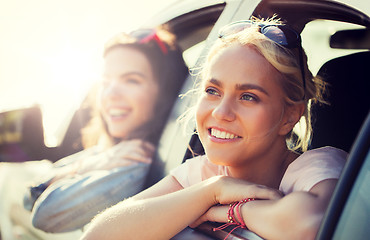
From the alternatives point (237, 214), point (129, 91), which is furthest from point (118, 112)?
point (237, 214)

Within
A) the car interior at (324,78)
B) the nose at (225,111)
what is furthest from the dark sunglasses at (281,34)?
the nose at (225,111)

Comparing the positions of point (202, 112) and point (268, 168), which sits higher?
point (202, 112)

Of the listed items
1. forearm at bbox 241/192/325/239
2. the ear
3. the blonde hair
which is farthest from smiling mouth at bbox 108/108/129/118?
forearm at bbox 241/192/325/239

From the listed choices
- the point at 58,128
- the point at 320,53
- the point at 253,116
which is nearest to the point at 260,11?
the point at 320,53

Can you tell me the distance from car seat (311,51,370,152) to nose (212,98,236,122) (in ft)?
2.33

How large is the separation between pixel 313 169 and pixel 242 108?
336mm

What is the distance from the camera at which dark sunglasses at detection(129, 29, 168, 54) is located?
2801mm

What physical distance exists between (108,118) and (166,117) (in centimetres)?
53

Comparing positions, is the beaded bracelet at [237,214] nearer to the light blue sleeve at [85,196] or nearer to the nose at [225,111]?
the nose at [225,111]

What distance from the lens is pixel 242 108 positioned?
1533 millimetres

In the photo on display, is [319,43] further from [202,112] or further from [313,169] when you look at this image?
[313,169]

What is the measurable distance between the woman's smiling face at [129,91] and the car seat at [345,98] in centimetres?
120

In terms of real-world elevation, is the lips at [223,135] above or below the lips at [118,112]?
above

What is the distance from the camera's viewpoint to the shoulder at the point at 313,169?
128 centimetres
